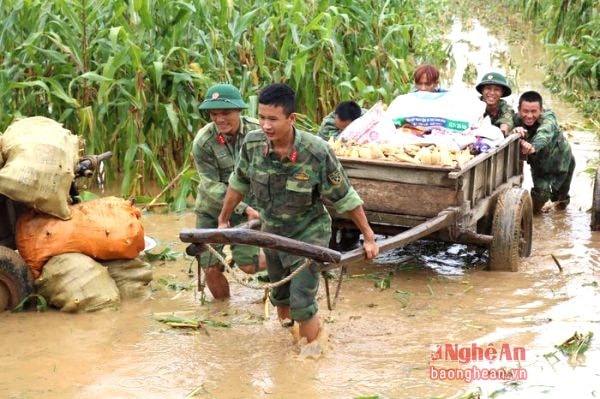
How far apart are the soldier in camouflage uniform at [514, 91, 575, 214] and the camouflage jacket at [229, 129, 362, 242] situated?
299 centimetres

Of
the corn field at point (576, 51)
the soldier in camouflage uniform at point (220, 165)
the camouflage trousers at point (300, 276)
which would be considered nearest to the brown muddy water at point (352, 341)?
the camouflage trousers at point (300, 276)

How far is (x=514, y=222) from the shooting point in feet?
22.0

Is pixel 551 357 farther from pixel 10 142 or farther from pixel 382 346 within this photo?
pixel 10 142

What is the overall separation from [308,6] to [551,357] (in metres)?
5.65

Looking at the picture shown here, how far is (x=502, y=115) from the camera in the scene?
312 inches

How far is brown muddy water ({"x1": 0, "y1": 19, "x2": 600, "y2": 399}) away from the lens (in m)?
4.88

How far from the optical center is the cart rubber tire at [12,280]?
19.1 ft

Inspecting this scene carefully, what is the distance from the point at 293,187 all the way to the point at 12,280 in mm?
1915

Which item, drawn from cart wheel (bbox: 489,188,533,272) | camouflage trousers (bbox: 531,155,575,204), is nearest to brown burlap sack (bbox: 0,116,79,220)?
cart wheel (bbox: 489,188,533,272)

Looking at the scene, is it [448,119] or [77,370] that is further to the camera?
[448,119]

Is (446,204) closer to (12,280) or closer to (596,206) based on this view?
(596,206)

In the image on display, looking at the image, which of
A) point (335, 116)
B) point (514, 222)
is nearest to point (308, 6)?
point (335, 116)

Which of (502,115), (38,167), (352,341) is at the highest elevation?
(38,167)

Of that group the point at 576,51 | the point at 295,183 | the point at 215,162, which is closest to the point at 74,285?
the point at 215,162
